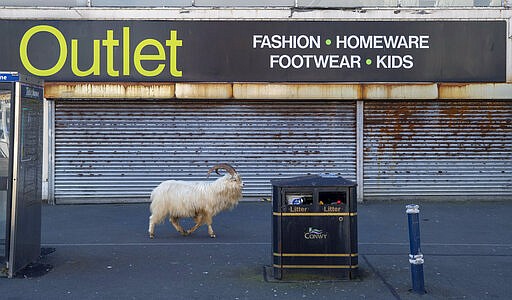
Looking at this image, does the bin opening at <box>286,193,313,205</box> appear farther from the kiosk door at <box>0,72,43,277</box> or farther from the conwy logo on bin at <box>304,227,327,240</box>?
the kiosk door at <box>0,72,43,277</box>

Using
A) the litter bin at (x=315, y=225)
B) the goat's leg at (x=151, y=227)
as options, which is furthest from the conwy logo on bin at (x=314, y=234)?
the goat's leg at (x=151, y=227)

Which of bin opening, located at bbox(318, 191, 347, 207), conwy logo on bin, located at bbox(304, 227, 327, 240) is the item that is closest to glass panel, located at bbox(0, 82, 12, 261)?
conwy logo on bin, located at bbox(304, 227, 327, 240)

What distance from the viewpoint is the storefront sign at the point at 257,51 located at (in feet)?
42.5

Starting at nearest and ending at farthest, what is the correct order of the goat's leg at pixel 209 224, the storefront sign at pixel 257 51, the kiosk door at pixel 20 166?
the kiosk door at pixel 20 166
the goat's leg at pixel 209 224
the storefront sign at pixel 257 51

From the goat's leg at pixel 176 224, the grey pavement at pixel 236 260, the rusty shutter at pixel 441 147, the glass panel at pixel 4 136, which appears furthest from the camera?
the rusty shutter at pixel 441 147

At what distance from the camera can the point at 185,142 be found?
13.4 m

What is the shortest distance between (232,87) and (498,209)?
246 inches

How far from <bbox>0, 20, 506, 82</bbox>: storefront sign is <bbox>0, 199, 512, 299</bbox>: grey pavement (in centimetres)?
311

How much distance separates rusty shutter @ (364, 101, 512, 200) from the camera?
44.2ft

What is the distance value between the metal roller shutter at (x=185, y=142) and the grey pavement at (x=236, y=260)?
1350 mm

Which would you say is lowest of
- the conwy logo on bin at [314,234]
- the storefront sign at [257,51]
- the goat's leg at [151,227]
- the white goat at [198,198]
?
the goat's leg at [151,227]

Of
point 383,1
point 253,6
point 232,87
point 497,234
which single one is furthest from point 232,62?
point 497,234

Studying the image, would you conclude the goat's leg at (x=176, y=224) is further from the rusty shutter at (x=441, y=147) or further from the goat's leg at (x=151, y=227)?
the rusty shutter at (x=441, y=147)

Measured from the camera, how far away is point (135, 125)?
43.7 ft
